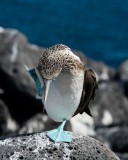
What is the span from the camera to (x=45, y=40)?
33062mm

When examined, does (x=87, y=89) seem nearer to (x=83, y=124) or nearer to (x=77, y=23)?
(x=83, y=124)

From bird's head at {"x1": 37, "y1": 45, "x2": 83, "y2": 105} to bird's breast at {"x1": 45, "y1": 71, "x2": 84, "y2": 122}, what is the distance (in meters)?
0.10

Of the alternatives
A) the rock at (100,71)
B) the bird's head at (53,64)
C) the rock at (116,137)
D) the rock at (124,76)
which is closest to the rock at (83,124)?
the rock at (116,137)

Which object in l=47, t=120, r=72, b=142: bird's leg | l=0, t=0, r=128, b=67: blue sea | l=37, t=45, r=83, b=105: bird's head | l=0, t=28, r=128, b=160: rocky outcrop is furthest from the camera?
l=0, t=0, r=128, b=67: blue sea

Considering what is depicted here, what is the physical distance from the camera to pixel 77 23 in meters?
35.1

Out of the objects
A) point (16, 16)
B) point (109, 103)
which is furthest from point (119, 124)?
point (16, 16)

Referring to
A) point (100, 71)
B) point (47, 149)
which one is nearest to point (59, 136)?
point (47, 149)

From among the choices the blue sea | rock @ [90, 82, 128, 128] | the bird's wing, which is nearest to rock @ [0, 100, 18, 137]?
rock @ [90, 82, 128, 128]

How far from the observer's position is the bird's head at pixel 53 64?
6.74 m

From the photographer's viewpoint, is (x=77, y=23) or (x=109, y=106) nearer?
(x=109, y=106)

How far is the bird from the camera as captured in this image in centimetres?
678

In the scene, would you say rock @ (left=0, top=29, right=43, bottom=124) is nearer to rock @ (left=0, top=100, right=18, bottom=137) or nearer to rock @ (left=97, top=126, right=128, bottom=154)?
rock @ (left=0, top=100, right=18, bottom=137)

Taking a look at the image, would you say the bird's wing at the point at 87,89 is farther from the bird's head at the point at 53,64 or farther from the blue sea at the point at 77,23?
the blue sea at the point at 77,23

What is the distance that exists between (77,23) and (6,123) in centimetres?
1821
